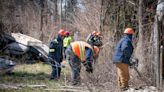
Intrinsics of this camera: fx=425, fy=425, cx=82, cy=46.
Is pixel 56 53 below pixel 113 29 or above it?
below

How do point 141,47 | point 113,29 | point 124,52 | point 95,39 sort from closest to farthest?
point 124,52 < point 141,47 < point 95,39 < point 113,29

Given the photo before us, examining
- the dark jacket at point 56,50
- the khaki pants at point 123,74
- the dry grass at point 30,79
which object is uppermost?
the dark jacket at point 56,50

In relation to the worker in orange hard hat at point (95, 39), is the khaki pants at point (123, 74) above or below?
below

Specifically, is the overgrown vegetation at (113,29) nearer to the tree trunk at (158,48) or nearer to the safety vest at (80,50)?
the tree trunk at (158,48)

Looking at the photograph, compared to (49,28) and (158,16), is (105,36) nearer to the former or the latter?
(158,16)

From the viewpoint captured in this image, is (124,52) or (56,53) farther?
(56,53)

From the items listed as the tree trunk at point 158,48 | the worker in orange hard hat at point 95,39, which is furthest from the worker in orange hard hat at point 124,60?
the worker in orange hard hat at point 95,39

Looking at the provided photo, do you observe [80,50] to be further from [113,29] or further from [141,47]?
[113,29]

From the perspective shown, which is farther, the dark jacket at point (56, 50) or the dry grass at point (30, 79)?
the dark jacket at point (56, 50)

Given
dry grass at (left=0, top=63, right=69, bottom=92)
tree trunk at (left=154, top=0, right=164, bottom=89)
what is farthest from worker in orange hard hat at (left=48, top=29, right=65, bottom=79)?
tree trunk at (left=154, top=0, right=164, bottom=89)

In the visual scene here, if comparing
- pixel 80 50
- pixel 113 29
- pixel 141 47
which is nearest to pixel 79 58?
pixel 80 50

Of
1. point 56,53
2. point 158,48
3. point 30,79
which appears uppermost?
point 158,48

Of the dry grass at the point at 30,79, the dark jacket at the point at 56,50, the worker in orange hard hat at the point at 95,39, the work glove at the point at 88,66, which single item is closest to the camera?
the dry grass at the point at 30,79

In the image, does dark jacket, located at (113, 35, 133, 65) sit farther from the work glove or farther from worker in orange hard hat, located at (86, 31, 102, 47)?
worker in orange hard hat, located at (86, 31, 102, 47)
